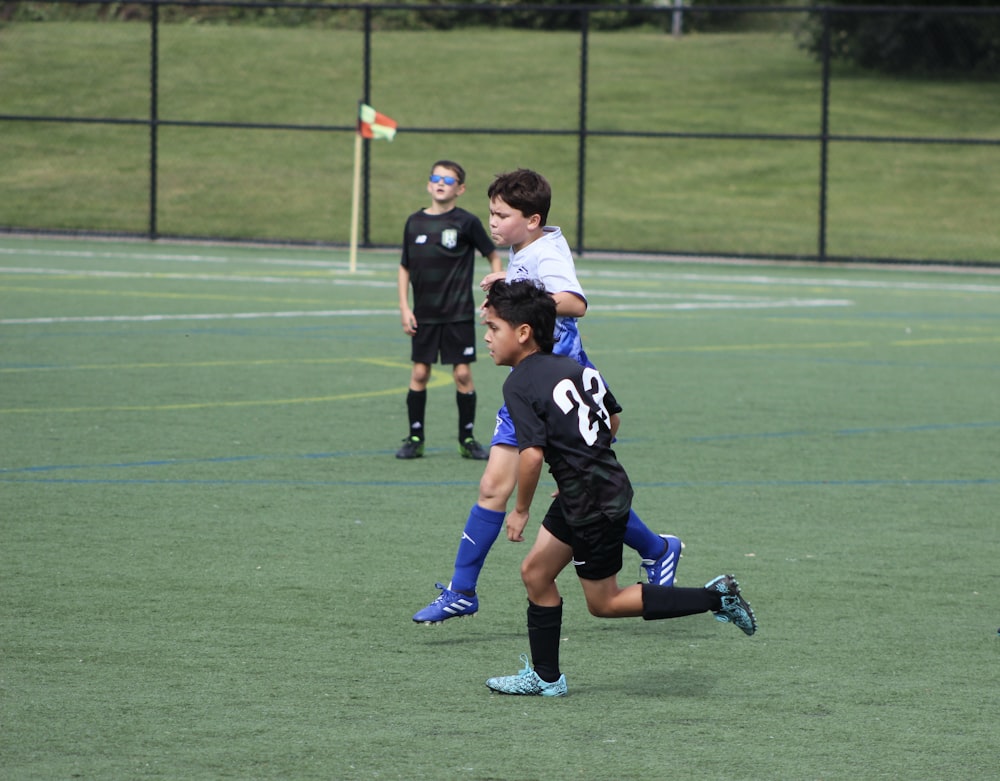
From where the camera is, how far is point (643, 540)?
675 cm

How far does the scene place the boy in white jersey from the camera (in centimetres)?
654

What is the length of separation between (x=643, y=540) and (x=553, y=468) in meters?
1.27

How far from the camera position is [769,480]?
32.0 feet

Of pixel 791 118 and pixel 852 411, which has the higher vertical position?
pixel 791 118

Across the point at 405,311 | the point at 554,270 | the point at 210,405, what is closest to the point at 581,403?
the point at 554,270

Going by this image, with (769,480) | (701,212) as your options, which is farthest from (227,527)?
(701,212)

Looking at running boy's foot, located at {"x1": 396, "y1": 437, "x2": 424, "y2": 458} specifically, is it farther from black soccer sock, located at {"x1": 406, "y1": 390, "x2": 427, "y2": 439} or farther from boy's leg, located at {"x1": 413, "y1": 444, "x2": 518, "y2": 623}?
boy's leg, located at {"x1": 413, "y1": 444, "x2": 518, "y2": 623}

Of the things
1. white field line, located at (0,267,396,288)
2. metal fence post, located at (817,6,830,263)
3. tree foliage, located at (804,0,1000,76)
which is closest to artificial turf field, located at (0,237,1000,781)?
white field line, located at (0,267,396,288)

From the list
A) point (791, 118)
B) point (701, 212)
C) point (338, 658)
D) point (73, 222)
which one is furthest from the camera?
point (791, 118)

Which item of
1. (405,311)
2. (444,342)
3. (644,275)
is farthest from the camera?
(644,275)

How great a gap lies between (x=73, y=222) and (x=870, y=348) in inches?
904

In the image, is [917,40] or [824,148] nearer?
[824,148]

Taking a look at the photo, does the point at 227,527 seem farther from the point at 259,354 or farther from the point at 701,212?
the point at 701,212

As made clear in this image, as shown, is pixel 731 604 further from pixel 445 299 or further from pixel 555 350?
pixel 445 299
